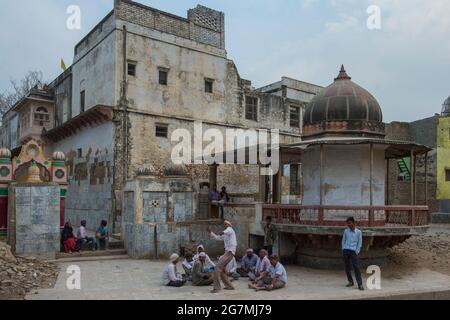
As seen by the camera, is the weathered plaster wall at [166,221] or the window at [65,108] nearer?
the weathered plaster wall at [166,221]

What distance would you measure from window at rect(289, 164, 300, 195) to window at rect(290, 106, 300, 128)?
2.51m

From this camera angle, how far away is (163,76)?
21.2 m

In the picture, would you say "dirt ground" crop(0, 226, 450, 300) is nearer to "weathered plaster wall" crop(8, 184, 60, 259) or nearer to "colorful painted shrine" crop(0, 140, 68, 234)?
"weathered plaster wall" crop(8, 184, 60, 259)

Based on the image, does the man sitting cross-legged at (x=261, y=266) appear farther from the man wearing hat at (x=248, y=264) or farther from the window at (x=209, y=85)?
the window at (x=209, y=85)

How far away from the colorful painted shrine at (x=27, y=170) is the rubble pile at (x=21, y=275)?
2.09 meters

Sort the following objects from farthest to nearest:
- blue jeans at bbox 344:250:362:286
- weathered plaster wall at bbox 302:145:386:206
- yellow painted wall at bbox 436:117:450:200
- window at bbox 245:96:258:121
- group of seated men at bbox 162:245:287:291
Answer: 1. yellow painted wall at bbox 436:117:450:200
2. window at bbox 245:96:258:121
3. weathered plaster wall at bbox 302:145:386:206
4. group of seated men at bbox 162:245:287:291
5. blue jeans at bbox 344:250:362:286

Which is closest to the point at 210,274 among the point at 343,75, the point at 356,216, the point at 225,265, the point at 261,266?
the point at 225,265

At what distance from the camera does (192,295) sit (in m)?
9.79

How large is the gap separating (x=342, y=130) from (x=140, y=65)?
1067 cm

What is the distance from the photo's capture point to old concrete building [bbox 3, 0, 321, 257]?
17.5 meters

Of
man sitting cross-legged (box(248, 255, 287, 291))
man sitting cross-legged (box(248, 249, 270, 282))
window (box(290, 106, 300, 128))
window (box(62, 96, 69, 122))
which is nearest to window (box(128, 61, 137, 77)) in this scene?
window (box(62, 96, 69, 122))

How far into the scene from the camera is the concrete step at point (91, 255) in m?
14.1

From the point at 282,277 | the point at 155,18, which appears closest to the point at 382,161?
the point at 282,277

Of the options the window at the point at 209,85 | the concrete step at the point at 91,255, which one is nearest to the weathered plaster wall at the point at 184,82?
the window at the point at 209,85
